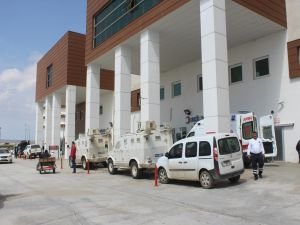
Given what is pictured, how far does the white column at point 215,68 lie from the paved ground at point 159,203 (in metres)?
3.79

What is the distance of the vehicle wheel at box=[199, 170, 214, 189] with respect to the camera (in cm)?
1242

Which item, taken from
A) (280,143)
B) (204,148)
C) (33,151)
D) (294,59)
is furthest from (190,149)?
(33,151)

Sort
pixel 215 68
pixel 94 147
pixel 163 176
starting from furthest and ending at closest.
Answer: pixel 94 147 < pixel 215 68 < pixel 163 176

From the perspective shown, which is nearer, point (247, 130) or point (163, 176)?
point (163, 176)

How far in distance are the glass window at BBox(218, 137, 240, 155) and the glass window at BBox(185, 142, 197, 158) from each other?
108 centimetres

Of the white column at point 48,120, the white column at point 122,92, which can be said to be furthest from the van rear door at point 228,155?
the white column at point 48,120

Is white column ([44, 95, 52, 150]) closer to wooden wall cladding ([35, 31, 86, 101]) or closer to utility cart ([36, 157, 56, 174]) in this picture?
wooden wall cladding ([35, 31, 86, 101])

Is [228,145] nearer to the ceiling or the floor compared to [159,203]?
nearer to the ceiling

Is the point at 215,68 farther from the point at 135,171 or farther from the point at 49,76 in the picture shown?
the point at 49,76

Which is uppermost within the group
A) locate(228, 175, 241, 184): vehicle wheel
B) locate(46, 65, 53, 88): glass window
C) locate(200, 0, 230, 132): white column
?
locate(46, 65, 53, 88): glass window

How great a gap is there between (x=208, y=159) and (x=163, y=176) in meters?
2.91

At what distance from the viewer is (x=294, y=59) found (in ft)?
70.3

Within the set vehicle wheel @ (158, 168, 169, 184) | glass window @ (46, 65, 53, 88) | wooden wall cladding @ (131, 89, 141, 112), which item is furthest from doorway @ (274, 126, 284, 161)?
glass window @ (46, 65, 53, 88)

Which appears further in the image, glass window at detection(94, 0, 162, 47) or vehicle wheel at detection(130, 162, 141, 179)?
glass window at detection(94, 0, 162, 47)
